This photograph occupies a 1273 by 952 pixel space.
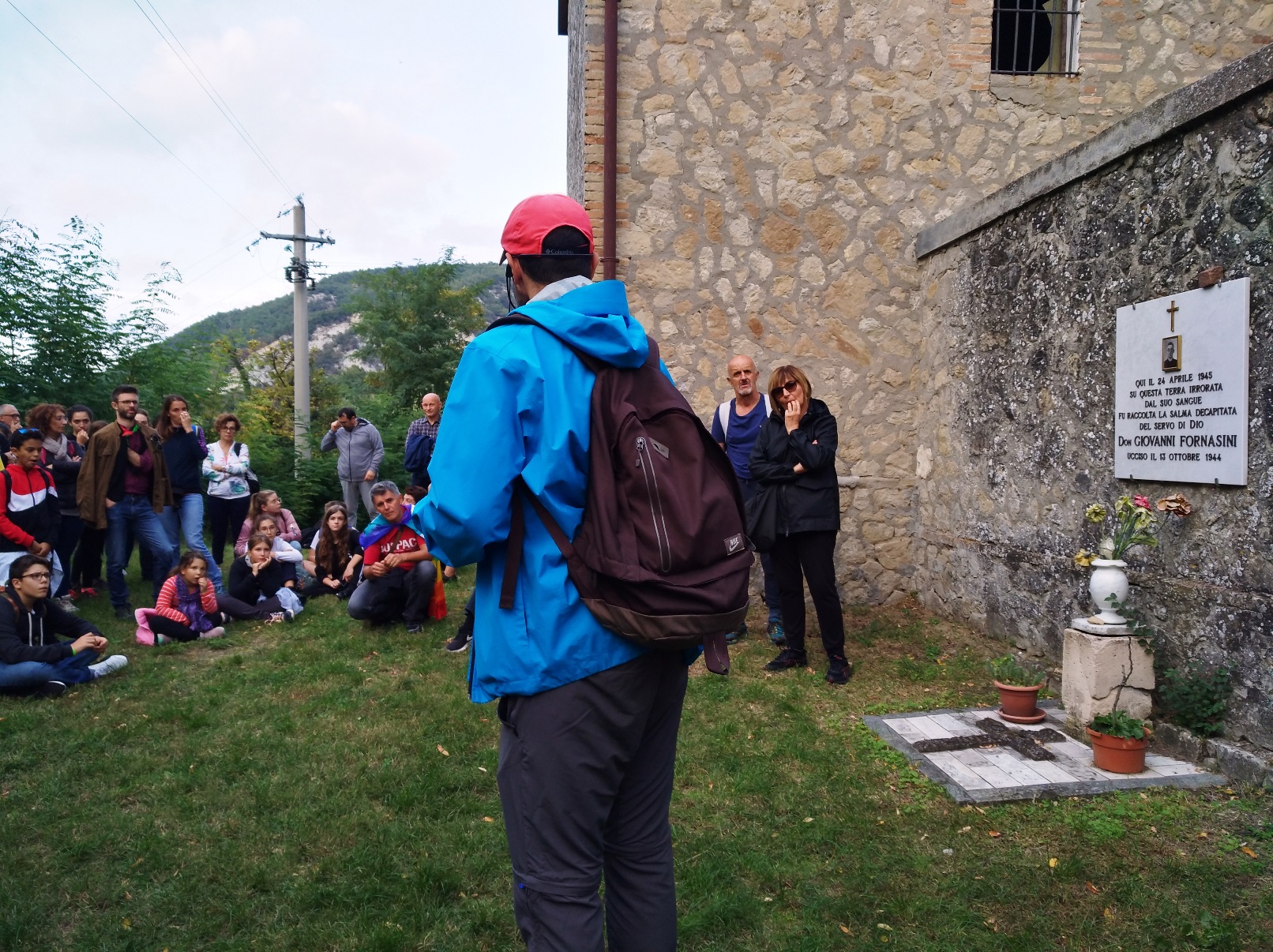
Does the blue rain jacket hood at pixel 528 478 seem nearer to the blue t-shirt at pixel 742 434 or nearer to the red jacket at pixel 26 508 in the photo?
the blue t-shirt at pixel 742 434

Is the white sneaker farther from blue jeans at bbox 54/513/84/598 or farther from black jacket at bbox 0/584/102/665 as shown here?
blue jeans at bbox 54/513/84/598

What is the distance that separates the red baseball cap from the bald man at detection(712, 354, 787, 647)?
403 cm

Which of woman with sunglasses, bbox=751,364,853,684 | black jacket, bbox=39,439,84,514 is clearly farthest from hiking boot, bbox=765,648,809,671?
black jacket, bbox=39,439,84,514

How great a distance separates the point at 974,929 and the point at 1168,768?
1.65m

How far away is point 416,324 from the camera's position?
114 feet

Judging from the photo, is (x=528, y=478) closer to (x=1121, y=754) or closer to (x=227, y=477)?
(x=1121, y=754)

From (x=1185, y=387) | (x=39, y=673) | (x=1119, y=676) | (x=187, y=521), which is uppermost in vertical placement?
(x=1185, y=387)

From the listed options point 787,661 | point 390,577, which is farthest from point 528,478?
point 390,577

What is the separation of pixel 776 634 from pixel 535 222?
15.0ft

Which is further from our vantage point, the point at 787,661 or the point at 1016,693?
the point at 787,661

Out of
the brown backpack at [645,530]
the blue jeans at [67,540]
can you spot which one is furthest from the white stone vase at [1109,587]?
the blue jeans at [67,540]

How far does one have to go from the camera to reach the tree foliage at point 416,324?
34094 millimetres

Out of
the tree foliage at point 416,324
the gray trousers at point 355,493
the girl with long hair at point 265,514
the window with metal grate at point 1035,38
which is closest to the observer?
the window with metal grate at point 1035,38

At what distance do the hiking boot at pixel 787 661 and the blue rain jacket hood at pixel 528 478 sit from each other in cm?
382
